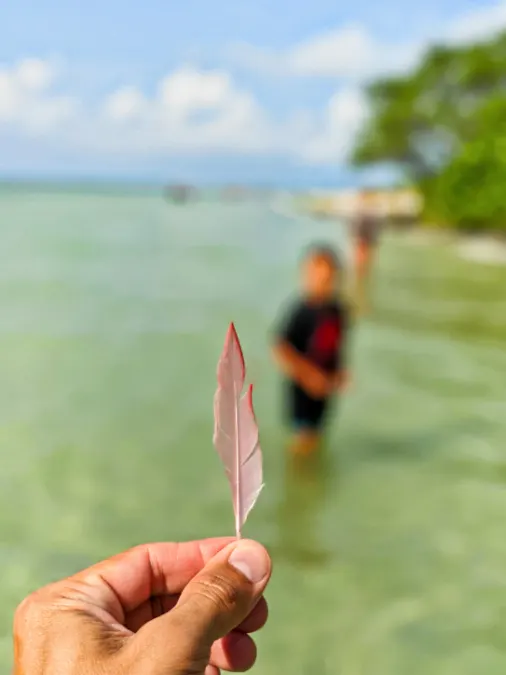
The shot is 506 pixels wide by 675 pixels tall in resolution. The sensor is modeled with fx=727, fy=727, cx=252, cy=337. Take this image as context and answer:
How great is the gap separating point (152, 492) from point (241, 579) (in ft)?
13.4

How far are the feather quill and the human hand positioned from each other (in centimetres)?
13

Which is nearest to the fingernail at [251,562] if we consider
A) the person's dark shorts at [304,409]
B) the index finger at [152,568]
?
the index finger at [152,568]

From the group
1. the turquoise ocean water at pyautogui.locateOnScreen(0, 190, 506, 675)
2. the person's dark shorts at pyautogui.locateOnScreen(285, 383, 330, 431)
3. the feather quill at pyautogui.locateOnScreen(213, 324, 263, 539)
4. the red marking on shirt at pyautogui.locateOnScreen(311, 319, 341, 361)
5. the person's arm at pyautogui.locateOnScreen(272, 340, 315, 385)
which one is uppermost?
the feather quill at pyautogui.locateOnScreen(213, 324, 263, 539)

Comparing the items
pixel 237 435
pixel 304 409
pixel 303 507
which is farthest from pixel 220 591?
pixel 303 507

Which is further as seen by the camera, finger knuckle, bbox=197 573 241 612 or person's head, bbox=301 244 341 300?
person's head, bbox=301 244 341 300

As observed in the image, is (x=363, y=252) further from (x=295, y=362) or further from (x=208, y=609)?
(x=208, y=609)

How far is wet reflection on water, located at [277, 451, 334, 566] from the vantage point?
4684 mm

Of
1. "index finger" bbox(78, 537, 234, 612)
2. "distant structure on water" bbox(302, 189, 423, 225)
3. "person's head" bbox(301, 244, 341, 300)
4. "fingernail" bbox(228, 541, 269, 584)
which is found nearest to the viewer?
"fingernail" bbox(228, 541, 269, 584)

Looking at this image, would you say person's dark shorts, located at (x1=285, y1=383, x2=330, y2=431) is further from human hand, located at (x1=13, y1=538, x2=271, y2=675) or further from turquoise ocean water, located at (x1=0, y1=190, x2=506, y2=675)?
human hand, located at (x1=13, y1=538, x2=271, y2=675)

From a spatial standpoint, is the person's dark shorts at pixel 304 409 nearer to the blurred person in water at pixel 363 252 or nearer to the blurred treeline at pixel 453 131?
the blurred person in water at pixel 363 252

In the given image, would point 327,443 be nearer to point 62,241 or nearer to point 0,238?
point 62,241

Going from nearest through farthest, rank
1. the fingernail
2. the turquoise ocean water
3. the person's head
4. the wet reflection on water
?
the fingernail → the turquoise ocean water → the wet reflection on water → the person's head

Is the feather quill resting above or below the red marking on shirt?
above

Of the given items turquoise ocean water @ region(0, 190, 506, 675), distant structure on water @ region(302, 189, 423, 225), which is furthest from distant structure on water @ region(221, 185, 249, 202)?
turquoise ocean water @ region(0, 190, 506, 675)
